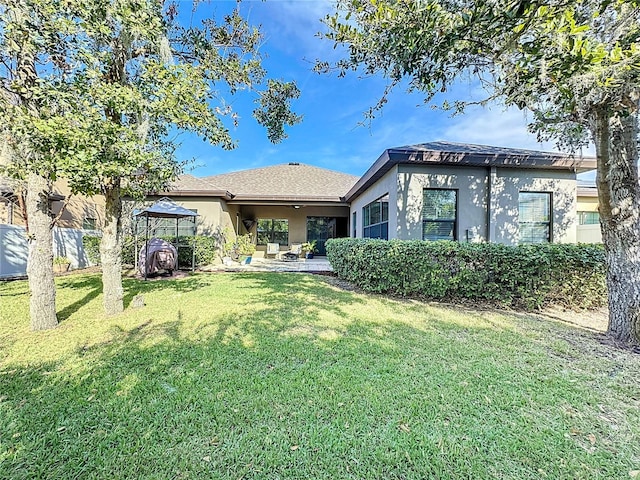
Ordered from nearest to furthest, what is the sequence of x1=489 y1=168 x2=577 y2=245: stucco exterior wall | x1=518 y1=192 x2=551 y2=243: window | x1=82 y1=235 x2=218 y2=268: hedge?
A: 1. x1=489 y1=168 x2=577 y2=245: stucco exterior wall
2. x1=518 y1=192 x2=551 y2=243: window
3. x1=82 y1=235 x2=218 y2=268: hedge

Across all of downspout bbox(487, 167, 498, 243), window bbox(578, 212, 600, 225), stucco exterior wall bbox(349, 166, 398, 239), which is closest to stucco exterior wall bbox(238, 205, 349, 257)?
stucco exterior wall bbox(349, 166, 398, 239)

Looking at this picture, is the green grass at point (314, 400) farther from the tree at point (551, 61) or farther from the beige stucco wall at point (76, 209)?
the beige stucco wall at point (76, 209)

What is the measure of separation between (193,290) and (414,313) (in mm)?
5300

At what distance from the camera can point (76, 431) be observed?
2.32 m

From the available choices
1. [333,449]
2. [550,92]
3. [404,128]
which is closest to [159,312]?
[333,449]

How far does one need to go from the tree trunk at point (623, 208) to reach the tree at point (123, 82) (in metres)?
5.58

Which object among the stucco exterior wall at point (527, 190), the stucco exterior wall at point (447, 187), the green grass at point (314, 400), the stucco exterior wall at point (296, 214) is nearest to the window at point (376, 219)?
the stucco exterior wall at point (447, 187)

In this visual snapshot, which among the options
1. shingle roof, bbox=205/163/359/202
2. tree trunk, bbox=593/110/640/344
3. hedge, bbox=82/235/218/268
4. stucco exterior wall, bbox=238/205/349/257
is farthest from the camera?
stucco exterior wall, bbox=238/205/349/257

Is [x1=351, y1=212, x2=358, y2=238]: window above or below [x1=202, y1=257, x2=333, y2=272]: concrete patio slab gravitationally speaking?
above

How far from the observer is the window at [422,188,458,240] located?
27.6ft

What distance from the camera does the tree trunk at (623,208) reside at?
4.27 meters

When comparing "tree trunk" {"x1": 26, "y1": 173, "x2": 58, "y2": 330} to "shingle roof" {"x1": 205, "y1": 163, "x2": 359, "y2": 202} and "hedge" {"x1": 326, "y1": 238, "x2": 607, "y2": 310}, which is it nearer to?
"hedge" {"x1": 326, "y1": 238, "x2": 607, "y2": 310}

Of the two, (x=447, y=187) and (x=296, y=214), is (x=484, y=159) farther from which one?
(x=296, y=214)

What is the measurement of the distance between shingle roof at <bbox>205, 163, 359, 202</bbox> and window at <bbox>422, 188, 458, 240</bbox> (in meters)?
7.70
